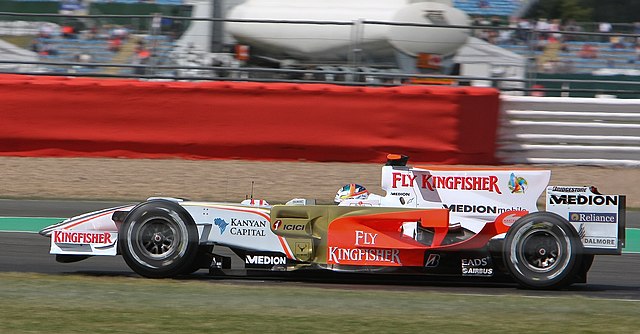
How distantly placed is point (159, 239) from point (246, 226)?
0.61 meters

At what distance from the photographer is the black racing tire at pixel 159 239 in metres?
6.59

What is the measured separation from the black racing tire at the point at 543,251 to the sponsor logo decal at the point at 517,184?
26 centimetres

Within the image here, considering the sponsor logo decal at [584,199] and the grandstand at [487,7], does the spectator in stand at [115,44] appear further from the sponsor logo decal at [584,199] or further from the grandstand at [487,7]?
the grandstand at [487,7]

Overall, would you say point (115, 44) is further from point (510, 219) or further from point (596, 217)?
point (596, 217)

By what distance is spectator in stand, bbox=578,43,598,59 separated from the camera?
46.4 feet

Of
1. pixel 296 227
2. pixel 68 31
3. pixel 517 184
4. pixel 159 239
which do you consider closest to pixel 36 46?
pixel 68 31

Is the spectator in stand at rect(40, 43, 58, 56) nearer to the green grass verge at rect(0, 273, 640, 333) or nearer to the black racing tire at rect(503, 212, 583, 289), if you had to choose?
the green grass verge at rect(0, 273, 640, 333)

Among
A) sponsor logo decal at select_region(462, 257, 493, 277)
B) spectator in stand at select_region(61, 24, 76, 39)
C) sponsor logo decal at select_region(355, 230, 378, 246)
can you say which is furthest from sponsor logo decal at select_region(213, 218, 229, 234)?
spectator in stand at select_region(61, 24, 76, 39)

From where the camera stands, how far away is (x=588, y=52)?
14.2 m

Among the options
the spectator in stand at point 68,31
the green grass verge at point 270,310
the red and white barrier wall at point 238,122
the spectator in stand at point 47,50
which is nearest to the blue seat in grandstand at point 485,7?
the red and white barrier wall at point 238,122

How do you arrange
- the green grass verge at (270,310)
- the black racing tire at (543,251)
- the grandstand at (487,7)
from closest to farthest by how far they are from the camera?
the green grass verge at (270,310)
the black racing tire at (543,251)
the grandstand at (487,7)

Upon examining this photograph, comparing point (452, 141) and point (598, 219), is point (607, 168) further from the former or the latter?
point (598, 219)

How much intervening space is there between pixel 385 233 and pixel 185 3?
10.1 meters

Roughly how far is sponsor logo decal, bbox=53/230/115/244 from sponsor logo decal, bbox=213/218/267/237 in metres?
0.78
